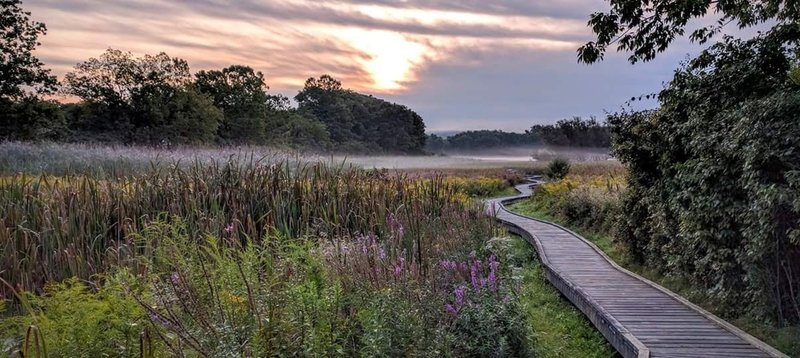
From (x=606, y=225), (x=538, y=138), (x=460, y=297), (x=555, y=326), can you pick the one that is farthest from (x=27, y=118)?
(x=538, y=138)

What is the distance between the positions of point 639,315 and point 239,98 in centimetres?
5562

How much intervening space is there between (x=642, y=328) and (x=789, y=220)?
1.91 metres

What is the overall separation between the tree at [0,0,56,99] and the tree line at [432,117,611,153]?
170 ft

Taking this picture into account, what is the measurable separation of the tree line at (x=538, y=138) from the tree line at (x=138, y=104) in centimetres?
3278

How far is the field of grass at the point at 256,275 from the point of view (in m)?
3.07

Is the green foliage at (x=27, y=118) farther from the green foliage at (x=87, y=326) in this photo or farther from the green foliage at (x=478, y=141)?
the green foliage at (x=478, y=141)

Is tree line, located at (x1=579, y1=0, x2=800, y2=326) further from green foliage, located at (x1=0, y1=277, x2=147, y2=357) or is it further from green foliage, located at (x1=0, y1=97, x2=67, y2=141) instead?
green foliage, located at (x1=0, y1=97, x2=67, y2=141)

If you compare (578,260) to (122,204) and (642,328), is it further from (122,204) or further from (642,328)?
(122,204)

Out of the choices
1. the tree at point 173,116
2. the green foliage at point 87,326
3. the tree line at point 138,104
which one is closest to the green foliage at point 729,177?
the green foliage at point 87,326

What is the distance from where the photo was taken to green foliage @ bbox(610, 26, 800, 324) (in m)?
5.30

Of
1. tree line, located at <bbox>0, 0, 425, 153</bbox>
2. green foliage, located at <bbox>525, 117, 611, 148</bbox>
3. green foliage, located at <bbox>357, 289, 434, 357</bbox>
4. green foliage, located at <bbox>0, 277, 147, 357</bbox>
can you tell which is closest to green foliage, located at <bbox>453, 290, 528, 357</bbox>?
green foliage, located at <bbox>357, 289, 434, 357</bbox>

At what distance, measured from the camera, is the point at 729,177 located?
6.23 m

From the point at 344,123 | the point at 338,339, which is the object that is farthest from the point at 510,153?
the point at 338,339

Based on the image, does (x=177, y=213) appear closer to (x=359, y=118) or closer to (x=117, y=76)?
(x=117, y=76)
